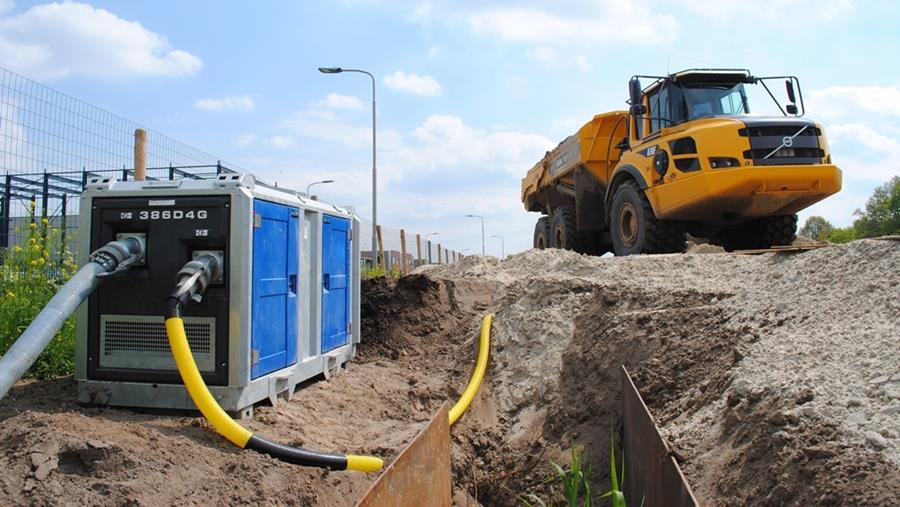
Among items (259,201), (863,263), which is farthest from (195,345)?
(863,263)

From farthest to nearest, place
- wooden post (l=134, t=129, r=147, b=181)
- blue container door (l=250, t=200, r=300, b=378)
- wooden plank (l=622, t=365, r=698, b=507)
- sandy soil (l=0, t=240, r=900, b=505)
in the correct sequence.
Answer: wooden post (l=134, t=129, r=147, b=181), blue container door (l=250, t=200, r=300, b=378), wooden plank (l=622, t=365, r=698, b=507), sandy soil (l=0, t=240, r=900, b=505)

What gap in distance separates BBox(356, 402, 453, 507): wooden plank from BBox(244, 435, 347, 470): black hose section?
0.41m

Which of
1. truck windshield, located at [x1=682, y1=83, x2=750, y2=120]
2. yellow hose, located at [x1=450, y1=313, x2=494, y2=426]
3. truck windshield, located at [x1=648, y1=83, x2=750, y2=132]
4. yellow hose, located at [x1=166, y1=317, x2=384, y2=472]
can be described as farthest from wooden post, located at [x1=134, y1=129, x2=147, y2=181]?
truck windshield, located at [x1=682, y1=83, x2=750, y2=120]

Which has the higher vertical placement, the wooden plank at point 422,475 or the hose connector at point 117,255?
the hose connector at point 117,255

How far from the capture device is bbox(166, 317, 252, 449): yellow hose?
13.7ft

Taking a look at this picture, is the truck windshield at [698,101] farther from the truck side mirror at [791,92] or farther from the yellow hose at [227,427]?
the yellow hose at [227,427]

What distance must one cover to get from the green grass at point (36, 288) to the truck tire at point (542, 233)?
9281mm

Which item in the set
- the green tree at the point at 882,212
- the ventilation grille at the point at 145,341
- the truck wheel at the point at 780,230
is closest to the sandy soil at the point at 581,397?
the ventilation grille at the point at 145,341

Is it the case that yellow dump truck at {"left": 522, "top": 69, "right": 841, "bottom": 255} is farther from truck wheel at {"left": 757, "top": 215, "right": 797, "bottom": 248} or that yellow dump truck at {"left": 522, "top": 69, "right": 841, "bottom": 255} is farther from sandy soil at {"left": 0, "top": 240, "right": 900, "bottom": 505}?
sandy soil at {"left": 0, "top": 240, "right": 900, "bottom": 505}

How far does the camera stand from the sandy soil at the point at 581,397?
3555 millimetres

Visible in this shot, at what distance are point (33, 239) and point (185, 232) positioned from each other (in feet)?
10.6

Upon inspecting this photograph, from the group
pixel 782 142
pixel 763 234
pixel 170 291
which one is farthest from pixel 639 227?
pixel 170 291

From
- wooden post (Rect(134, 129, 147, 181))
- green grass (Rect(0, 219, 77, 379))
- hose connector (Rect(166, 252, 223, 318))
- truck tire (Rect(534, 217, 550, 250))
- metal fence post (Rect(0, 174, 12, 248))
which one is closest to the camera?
hose connector (Rect(166, 252, 223, 318))

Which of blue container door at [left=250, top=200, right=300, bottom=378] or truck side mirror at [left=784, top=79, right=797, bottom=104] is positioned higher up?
truck side mirror at [left=784, top=79, right=797, bottom=104]
